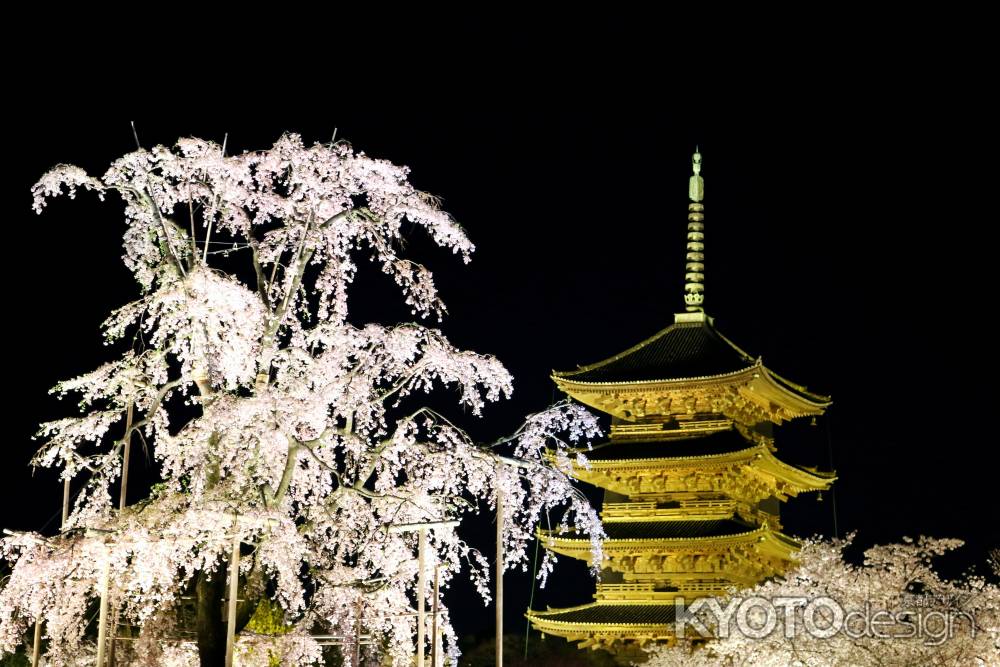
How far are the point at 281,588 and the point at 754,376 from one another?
19552mm

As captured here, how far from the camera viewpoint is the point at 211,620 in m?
17.2

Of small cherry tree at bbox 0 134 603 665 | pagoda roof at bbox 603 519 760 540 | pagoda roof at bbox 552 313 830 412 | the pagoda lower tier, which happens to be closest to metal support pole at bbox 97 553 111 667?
small cherry tree at bbox 0 134 603 665

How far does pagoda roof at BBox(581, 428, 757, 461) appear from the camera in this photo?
34031 millimetres

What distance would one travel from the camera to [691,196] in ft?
131

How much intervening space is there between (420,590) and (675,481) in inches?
730

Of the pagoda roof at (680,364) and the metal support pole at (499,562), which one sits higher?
the pagoda roof at (680,364)

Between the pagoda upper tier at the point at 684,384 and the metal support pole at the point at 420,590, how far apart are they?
58.1 feet

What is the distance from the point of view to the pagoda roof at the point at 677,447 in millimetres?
34031

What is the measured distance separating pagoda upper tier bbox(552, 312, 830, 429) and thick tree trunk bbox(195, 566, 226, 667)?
62.6 ft

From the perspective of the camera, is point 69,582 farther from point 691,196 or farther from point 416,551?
point 691,196

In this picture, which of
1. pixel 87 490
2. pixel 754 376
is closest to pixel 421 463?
pixel 87 490

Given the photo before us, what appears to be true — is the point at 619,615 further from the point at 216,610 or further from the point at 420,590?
the point at 216,610

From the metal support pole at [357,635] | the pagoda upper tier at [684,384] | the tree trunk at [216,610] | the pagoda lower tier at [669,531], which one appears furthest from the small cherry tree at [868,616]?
the pagoda upper tier at [684,384]

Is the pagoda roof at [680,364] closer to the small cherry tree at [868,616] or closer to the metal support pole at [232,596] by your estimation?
the small cherry tree at [868,616]
